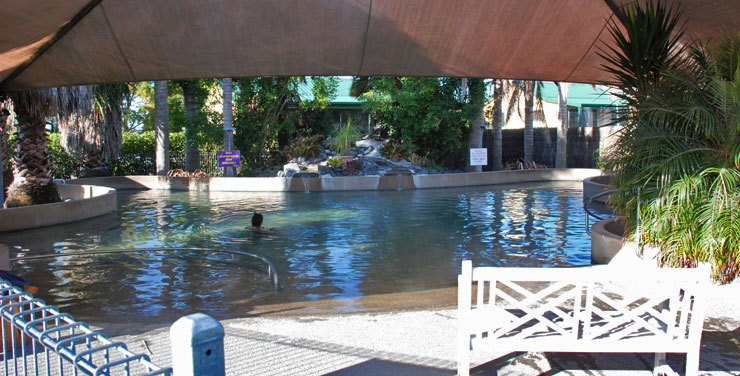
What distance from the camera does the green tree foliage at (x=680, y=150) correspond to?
5906 millimetres

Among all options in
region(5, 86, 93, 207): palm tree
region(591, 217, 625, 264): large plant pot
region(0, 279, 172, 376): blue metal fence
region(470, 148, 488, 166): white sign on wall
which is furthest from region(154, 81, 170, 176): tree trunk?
region(591, 217, 625, 264): large plant pot

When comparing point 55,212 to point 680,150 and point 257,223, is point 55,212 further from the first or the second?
point 680,150

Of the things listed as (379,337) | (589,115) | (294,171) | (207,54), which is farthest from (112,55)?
(589,115)

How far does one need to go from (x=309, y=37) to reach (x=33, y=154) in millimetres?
9536

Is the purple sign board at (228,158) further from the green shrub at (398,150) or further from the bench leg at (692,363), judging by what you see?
the bench leg at (692,363)

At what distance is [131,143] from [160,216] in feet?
51.4

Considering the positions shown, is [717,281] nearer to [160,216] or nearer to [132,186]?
[160,216]

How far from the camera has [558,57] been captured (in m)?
8.62

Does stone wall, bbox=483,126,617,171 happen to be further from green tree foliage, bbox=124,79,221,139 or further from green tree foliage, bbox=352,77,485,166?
green tree foliage, bbox=124,79,221,139

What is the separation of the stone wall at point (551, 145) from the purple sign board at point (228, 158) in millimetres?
14216

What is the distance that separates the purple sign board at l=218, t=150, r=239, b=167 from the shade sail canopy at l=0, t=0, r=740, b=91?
14.8 m

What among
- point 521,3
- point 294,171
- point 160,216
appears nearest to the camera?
point 521,3

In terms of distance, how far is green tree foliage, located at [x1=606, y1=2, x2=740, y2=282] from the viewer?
591 centimetres

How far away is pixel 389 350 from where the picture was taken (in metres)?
4.66
